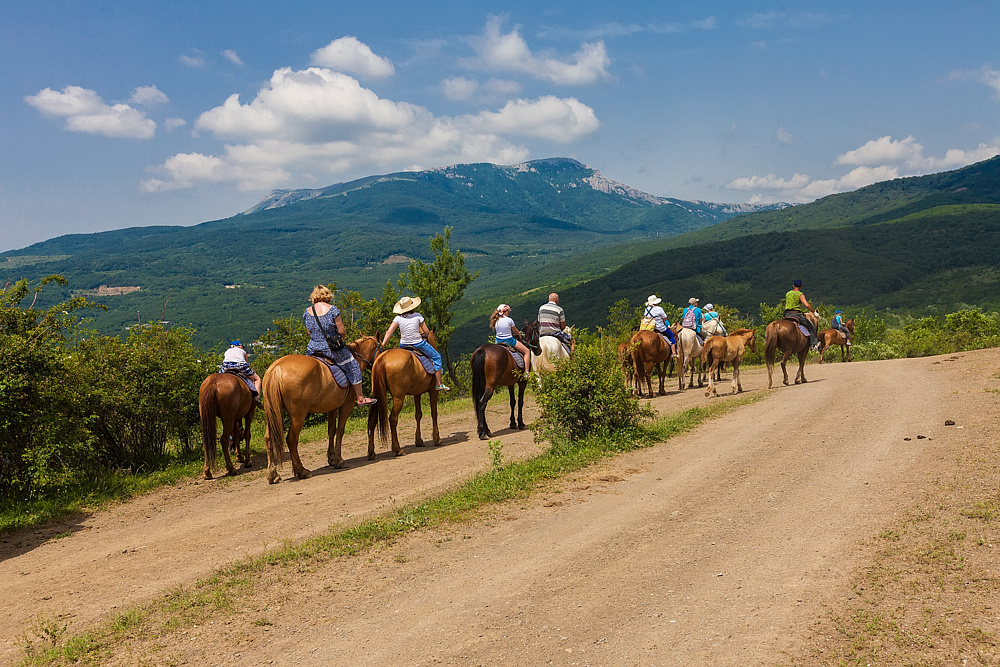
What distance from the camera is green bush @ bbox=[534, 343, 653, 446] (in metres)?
11.7

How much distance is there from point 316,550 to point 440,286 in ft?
74.5

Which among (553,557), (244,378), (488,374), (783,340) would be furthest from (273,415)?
(783,340)

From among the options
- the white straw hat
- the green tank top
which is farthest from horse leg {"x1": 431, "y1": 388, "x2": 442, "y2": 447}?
Result: the green tank top

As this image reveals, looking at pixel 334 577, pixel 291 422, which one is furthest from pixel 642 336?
pixel 334 577

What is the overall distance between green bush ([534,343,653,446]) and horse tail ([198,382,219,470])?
627cm

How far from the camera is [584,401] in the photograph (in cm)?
1173

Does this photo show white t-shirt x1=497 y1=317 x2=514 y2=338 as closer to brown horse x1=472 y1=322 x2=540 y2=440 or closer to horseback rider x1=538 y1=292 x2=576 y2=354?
brown horse x1=472 y1=322 x2=540 y2=440

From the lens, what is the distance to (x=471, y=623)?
5082 millimetres

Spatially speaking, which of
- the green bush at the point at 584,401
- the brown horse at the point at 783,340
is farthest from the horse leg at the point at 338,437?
the brown horse at the point at 783,340

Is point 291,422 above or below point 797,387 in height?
above

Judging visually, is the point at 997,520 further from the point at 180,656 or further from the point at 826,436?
the point at 180,656

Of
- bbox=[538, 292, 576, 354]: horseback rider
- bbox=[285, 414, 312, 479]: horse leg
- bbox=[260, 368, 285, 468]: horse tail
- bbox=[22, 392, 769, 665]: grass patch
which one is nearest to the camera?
bbox=[22, 392, 769, 665]: grass patch

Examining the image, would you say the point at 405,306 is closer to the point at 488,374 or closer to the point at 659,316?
the point at 488,374

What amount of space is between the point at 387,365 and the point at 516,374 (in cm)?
310
